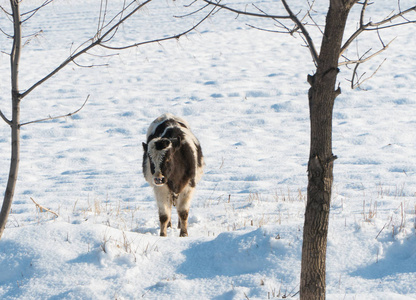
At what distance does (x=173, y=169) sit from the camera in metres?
6.65

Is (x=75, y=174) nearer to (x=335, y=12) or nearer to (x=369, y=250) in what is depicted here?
(x=369, y=250)

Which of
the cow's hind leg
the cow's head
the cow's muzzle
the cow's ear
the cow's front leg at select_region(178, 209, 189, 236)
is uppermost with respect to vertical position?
the cow's ear

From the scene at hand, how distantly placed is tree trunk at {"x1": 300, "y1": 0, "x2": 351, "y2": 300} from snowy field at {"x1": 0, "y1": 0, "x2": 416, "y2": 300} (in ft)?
3.05

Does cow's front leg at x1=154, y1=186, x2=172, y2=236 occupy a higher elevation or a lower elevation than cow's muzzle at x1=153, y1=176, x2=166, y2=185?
lower

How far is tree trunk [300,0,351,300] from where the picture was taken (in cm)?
297

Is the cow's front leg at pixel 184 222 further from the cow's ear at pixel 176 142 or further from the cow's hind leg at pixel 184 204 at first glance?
the cow's ear at pixel 176 142

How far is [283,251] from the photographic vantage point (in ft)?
15.2

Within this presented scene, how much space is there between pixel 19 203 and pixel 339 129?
Answer: 27.9 ft

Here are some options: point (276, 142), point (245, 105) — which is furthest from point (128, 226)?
point (245, 105)

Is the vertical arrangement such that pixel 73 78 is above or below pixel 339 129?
above

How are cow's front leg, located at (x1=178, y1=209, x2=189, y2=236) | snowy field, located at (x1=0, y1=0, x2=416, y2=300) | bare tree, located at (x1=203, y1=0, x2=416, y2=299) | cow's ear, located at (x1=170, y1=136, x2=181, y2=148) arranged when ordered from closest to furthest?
bare tree, located at (x1=203, y1=0, x2=416, y2=299) < snowy field, located at (x1=0, y1=0, x2=416, y2=300) < cow's ear, located at (x1=170, y1=136, x2=181, y2=148) < cow's front leg, located at (x1=178, y1=209, x2=189, y2=236)

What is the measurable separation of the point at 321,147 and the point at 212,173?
25.6ft

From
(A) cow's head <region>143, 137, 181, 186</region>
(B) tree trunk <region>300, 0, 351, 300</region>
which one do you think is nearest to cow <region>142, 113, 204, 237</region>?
(A) cow's head <region>143, 137, 181, 186</region>

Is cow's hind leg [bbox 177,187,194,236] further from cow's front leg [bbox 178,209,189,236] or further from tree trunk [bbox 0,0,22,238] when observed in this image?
tree trunk [bbox 0,0,22,238]
